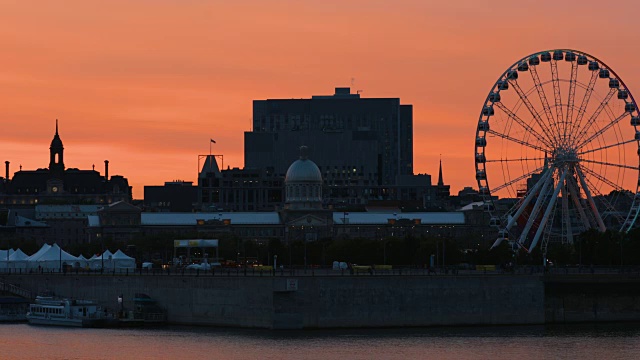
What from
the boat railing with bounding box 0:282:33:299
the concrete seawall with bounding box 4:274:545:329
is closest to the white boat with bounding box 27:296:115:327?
the concrete seawall with bounding box 4:274:545:329

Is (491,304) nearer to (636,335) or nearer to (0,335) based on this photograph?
(636,335)

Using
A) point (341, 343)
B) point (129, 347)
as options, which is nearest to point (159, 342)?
point (129, 347)

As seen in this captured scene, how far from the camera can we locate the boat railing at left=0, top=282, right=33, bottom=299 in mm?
190375

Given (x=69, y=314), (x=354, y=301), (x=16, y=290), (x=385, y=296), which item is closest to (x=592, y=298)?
(x=385, y=296)

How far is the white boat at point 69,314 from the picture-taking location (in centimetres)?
17488

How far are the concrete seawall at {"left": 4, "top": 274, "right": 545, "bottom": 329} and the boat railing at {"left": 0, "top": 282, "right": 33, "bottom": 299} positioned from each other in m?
23.3

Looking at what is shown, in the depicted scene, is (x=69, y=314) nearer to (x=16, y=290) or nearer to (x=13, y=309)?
(x=13, y=309)

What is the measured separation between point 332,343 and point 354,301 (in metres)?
10.4

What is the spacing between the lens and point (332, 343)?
153500 millimetres

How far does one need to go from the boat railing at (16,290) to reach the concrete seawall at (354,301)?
23.3 meters

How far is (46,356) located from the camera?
148875mm

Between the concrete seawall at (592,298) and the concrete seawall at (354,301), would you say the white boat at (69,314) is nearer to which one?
the concrete seawall at (354,301)

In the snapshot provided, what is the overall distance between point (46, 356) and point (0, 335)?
1896 cm

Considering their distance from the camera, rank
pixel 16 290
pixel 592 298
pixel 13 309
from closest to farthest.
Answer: pixel 592 298 < pixel 13 309 < pixel 16 290
